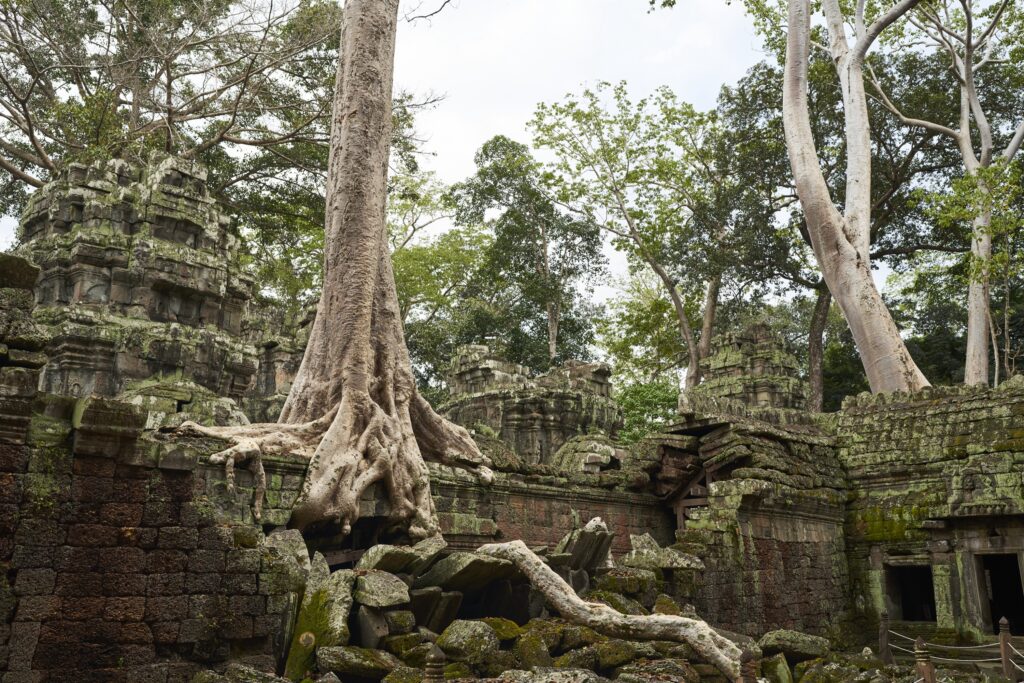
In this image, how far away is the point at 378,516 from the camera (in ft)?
27.5

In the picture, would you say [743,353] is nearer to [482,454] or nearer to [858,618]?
[858,618]

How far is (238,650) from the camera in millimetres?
5539

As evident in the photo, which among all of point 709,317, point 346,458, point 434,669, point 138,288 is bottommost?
point 434,669

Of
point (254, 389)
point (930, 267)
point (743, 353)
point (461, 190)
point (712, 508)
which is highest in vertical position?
point (461, 190)

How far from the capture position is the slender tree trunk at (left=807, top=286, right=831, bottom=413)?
2428cm

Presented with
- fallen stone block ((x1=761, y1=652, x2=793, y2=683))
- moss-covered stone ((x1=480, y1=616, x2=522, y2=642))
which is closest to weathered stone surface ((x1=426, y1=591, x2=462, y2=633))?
moss-covered stone ((x1=480, y1=616, x2=522, y2=642))

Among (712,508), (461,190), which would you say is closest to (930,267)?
(461,190)

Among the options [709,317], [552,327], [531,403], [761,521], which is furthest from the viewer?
[552,327]

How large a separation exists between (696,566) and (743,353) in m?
13.9

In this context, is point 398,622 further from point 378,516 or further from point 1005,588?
point 1005,588

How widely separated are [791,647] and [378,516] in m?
3.99

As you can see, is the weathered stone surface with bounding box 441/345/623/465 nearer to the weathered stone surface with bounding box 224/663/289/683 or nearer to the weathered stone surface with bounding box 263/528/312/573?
the weathered stone surface with bounding box 263/528/312/573

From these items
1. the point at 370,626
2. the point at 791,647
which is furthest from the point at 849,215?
the point at 370,626

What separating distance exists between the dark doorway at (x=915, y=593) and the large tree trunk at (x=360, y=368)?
745 cm
